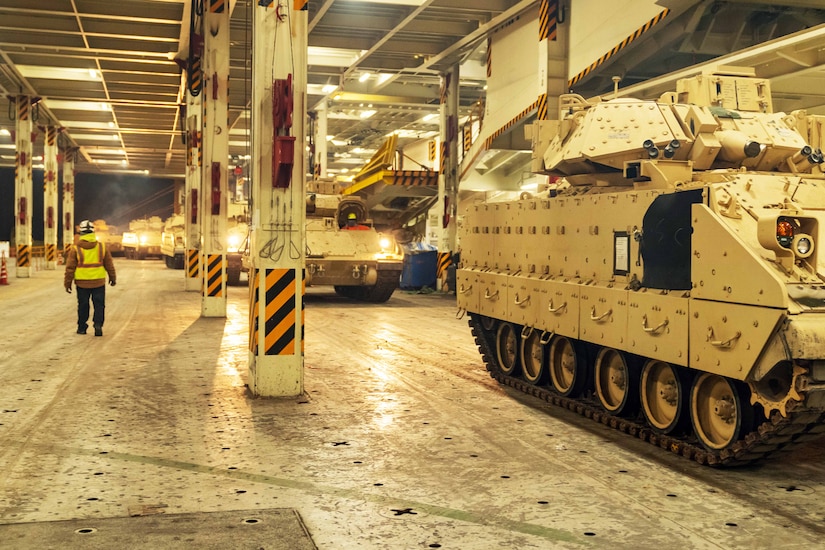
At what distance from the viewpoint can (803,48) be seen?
12.5 meters

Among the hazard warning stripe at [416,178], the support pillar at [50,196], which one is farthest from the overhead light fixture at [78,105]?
the hazard warning stripe at [416,178]

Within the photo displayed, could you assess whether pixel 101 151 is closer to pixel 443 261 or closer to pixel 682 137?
pixel 443 261

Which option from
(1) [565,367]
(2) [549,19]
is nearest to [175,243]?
(2) [549,19]

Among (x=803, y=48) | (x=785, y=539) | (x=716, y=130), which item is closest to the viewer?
(x=785, y=539)

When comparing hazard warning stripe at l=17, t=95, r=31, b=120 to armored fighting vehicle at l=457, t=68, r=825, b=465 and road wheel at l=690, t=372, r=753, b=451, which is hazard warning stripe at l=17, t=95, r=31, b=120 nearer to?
armored fighting vehicle at l=457, t=68, r=825, b=465

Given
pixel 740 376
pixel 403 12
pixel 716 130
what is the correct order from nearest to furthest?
pixel 740 376 → pixel 716 130 → pixel 403 12

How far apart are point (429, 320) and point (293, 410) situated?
8834mm

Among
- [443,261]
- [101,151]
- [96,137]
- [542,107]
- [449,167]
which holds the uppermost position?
[96,137]

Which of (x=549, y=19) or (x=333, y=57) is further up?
(x=333, y=57)

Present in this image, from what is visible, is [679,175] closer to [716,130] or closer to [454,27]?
[716,130]

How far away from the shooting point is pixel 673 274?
7023mm

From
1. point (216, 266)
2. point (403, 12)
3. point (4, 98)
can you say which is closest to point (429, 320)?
point (216, 266)

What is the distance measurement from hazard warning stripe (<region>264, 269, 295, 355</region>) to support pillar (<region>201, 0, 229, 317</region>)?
27.2ft

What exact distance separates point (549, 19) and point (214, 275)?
24.1ft
